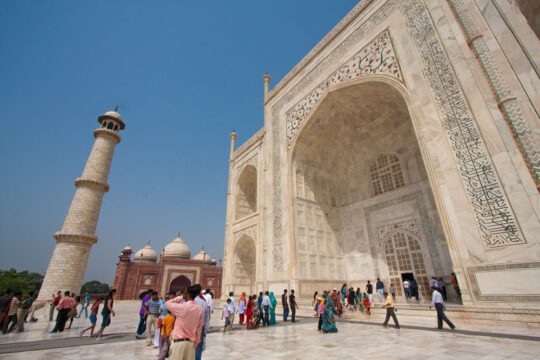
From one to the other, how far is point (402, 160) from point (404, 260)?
13.7 feet

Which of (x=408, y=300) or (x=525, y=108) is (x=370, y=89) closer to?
(x=525, y=108)

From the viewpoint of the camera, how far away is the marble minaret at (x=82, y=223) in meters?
13.6

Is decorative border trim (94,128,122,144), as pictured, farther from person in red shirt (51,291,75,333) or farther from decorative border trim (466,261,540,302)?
decorative border trim (466,261,540,302)

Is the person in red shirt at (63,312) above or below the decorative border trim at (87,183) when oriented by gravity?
below

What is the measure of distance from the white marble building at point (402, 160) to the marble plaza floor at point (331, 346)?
1483mm

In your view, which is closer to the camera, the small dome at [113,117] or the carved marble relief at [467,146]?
the carved marble relief at [467,146]

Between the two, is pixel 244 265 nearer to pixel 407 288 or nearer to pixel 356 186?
pixel 356 186

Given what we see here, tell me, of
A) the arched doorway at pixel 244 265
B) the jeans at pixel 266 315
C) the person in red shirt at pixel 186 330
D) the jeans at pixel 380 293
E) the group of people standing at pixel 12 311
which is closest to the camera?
the person in red shirt at pixel 186 330

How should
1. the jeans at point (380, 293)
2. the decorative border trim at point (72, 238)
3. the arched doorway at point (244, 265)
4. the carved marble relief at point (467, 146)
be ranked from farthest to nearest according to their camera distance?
the arched doorway at point (244, 265), the decorative border trim at point (72, 238), the jeans at point (380, 293), the carved marble relief at point (467, 146)

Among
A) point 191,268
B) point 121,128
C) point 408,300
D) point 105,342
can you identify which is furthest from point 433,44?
point 191,268

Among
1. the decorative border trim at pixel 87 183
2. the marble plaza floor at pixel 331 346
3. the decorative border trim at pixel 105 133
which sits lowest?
the marble plaza floor at pixel 331 346

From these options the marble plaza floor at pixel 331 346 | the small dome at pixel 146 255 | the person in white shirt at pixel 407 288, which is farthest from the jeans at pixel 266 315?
the small dome at pixel 146 255

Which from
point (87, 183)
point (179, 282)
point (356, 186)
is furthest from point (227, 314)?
point (179, 282)

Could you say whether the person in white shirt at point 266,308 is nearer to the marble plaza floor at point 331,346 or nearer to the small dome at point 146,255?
the marble plaza floor at point 331,346
